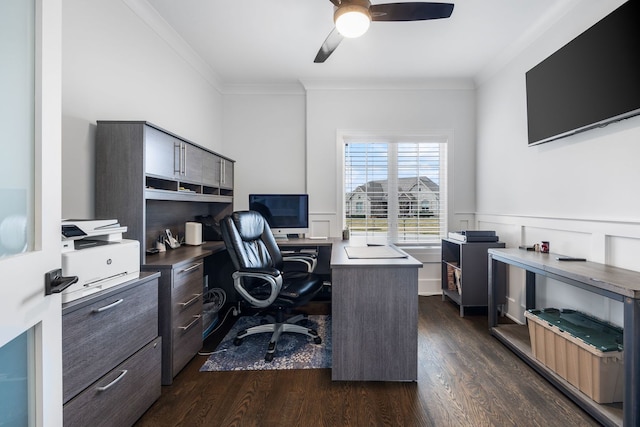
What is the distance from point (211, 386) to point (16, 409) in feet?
4.08

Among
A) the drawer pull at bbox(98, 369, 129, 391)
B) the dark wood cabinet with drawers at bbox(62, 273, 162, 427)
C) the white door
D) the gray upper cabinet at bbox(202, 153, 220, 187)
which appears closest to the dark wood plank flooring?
the dark wood cabinet with drawers at bbox(62, 273, 162, 427)

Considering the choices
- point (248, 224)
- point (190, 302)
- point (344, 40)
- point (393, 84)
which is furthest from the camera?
point (393, 84)

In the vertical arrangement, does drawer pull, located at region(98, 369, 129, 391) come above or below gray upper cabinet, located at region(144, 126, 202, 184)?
Result: below

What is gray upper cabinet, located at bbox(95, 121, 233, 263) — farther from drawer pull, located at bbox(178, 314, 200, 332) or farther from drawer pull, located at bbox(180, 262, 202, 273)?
drawer pull, located at bbox(178, 314, 200, 332)

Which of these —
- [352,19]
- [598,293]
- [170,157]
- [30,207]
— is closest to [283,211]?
[170,157]

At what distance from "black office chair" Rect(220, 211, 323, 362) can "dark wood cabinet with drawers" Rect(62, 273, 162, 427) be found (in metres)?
0.61

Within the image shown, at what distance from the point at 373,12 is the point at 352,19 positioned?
0.60 feet

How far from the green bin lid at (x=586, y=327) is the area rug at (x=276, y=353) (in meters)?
1.58

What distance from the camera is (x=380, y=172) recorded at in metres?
3.85

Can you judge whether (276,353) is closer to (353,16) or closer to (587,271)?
(587,271)

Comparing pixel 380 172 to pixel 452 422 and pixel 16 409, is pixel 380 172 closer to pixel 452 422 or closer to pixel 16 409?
pixel 452 422

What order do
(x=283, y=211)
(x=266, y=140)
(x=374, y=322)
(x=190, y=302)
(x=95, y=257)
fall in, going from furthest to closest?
(x=266, y=140) → (x=283, y=211) → (x=190, y=302) → (x=374, y=322) → (x=95, y=257)

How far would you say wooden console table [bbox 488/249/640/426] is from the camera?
1366 mm

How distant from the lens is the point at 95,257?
137cm
